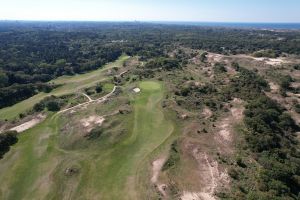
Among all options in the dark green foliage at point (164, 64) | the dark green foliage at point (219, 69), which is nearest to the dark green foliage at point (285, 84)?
the dark green foliage at point (219, 69)

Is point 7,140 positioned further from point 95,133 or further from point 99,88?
point 99,88

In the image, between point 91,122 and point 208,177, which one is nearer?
point 208,177

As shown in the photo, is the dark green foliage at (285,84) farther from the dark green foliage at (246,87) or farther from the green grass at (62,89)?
the green grass at (62,89)

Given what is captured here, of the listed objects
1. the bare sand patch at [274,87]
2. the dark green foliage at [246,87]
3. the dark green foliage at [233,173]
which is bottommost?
the bare sand patch at [274,87]

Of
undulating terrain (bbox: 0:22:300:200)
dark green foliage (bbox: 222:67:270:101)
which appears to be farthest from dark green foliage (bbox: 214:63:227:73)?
dark green foliage (bbox: 222:67:270:101)

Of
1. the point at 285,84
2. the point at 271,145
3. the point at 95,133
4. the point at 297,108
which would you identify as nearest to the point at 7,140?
the point at 95,133

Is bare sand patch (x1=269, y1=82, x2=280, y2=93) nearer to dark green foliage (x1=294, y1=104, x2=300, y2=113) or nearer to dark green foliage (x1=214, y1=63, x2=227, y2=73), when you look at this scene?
dark green foliage (x1=294, y1=104, x2=300, y2=113)
